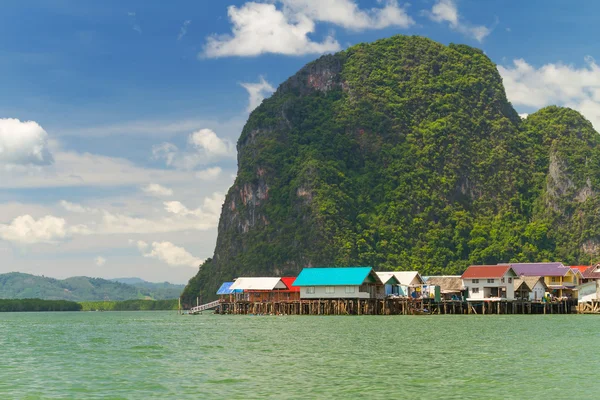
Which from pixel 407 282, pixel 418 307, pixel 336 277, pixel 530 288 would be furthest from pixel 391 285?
A: pixel 530 288

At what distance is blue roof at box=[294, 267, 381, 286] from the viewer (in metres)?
117

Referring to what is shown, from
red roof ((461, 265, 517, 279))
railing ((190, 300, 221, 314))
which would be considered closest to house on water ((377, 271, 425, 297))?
red roof ((461, 265, 517, 279))

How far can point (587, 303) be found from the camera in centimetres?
11544

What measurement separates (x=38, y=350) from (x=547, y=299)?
292 feet

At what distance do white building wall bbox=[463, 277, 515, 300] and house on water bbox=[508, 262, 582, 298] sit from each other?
15.1m

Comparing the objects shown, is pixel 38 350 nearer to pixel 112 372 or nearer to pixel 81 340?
pixel 81 340

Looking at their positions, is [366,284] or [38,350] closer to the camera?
[38,350]

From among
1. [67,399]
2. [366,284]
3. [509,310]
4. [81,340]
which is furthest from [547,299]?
[67,399]

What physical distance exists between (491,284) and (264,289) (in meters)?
36.7

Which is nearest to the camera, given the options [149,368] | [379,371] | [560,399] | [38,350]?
[560,399]

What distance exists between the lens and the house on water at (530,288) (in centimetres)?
12162

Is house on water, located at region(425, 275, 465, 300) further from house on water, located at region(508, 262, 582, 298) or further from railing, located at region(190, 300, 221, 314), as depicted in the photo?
railing, located at region(190, 300, 221, 314)

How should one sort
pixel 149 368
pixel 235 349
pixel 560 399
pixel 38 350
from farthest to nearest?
pixel 38 350
pixel 235 349
pixel 149 368
pixel 560 399

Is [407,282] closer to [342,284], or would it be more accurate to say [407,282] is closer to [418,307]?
[418,307]
